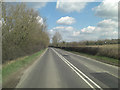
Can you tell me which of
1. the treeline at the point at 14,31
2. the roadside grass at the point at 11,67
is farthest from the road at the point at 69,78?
the treeline at the point at 14,31

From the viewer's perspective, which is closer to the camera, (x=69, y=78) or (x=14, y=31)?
(x=69, y=78)

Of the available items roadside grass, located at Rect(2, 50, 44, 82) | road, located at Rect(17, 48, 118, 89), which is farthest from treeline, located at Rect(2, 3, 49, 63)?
road, located at Rect(17, 48, 118, 89)

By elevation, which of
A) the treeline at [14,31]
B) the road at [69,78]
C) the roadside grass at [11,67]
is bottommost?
the road at [69,78]

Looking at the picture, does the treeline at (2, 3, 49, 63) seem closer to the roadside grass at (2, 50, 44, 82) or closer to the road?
the roadside grass at (2, 50, 44, 82)

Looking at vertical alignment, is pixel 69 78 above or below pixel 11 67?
below

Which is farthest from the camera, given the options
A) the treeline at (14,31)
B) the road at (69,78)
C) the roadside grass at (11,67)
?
the treeline at (14,31)

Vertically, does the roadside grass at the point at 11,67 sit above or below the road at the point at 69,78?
above

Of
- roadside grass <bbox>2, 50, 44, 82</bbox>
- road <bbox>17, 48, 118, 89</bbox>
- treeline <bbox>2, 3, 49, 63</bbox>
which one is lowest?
road <bbox>17, 48, 118, 89</bbox>

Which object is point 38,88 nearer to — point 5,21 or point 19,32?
point 5,21

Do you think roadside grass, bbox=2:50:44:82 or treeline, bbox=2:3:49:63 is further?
treeline, bbox=2:3:49:63

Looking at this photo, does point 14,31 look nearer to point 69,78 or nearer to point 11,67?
point 11,67

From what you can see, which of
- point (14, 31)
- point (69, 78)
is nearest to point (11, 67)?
point (69, 78)

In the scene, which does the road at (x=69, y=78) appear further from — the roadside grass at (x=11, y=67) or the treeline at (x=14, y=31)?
the treeline at (x=14, y=31)

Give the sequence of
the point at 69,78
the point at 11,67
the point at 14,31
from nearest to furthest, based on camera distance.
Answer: the point at 69,78, the point at 11,67, the point at 14,31
